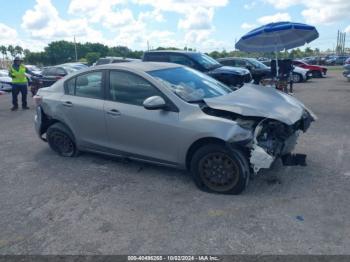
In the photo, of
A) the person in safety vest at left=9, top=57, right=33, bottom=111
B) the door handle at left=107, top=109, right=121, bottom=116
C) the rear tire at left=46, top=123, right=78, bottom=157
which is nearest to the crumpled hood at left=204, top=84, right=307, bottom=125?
the door handle at left=107, top=109, right=121, bottom=116

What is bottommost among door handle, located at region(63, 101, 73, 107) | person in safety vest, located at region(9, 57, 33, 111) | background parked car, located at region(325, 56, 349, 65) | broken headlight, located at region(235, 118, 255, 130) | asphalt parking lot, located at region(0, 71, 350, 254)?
asphalt parking lot, located at region(0, 71, 350, 254)

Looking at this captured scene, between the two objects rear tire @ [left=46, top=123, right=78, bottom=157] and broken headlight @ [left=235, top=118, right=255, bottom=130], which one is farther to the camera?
rear tire @ [left=46, top=123, right=78, bottom=157]

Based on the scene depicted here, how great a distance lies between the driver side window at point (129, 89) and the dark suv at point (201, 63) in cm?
667

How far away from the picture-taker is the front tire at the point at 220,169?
4238mm

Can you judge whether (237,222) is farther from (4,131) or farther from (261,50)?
(261,50)

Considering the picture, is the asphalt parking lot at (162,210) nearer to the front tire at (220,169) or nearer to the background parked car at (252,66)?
the front tire at (220,169)

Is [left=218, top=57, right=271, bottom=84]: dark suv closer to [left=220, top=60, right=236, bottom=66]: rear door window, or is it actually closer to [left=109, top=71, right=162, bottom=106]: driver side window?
[left=220, top=60, right=236, bottom=66]: rear door window

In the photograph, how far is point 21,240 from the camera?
11.6ft

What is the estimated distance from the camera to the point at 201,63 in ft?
39.0

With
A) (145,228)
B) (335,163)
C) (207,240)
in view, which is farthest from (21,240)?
(335,163)

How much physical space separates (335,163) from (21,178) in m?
4.68

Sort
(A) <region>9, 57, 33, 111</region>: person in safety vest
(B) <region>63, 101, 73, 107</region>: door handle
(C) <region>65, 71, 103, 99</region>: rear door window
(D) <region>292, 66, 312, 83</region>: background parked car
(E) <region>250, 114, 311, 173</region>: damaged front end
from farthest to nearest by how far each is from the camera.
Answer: (D) <region>292, 66, 312, 83</region>: background parked car → (A) <region>9, 57, 33, 111</region>: person in safety vest → (B) <region>63, 101, 73, 107</region>: door handle → (C) <region>65, 71, 103, 99</region>: rear door window → (E) <region>250, 114, 311, 173</region>: damaged front end

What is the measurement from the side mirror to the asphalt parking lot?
1055 millimetres

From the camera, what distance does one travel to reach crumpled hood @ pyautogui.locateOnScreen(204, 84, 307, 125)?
169 inches
